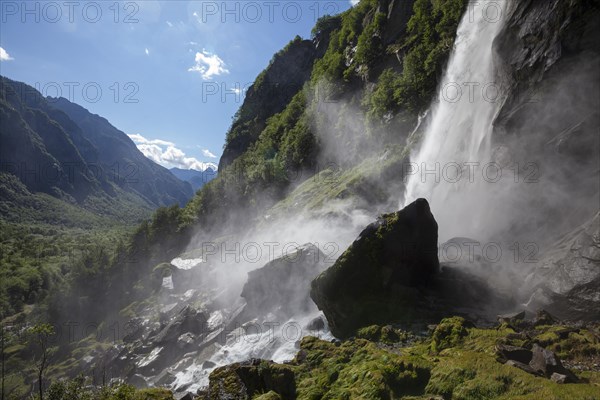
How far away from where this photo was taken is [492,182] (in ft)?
96.8

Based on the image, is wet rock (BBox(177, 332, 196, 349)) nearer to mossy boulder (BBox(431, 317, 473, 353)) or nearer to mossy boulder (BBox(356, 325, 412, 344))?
mossy boulder (BBox(356, 325, 412, 344))

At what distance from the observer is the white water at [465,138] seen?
31.1 metres

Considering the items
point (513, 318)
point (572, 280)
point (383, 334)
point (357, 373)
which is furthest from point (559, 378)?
point (572, 280)

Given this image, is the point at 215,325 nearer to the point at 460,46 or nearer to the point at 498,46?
the point at 498,46

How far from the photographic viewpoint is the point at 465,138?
36.0 m

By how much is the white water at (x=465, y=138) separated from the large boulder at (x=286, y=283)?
39.5 feet

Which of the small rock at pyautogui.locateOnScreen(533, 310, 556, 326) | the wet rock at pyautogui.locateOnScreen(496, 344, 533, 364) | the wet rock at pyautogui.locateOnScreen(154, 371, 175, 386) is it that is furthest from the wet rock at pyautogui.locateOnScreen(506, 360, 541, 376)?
→ the wet rock at pyautogui.locateOnScreen(154, 371, 175, 386)

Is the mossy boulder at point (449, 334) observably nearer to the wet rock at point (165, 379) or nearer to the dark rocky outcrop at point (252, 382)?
the dark rocky outcrop at point (252, 382)

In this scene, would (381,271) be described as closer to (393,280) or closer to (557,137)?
(393,280)

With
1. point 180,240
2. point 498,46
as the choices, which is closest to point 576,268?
point 498,46

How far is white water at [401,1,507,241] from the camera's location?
31.1 m

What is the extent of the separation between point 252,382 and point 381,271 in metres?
10.9

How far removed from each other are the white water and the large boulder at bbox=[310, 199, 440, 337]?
8.82m

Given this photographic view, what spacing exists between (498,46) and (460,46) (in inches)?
521
